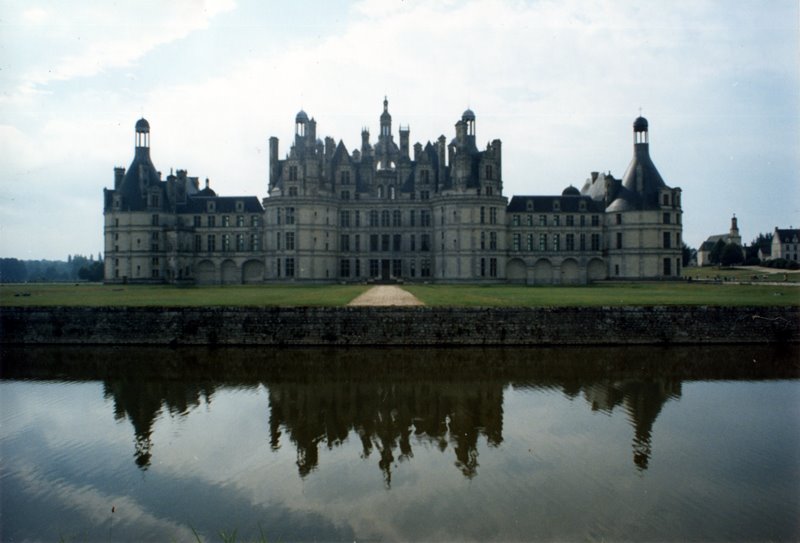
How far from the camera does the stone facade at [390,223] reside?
57.5 meters

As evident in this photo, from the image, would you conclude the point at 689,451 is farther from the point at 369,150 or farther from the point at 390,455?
the point at 369,150

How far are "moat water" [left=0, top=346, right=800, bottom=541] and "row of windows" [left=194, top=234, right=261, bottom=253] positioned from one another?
40.4 metres

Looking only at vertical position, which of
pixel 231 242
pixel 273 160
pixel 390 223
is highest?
pixel 273 160

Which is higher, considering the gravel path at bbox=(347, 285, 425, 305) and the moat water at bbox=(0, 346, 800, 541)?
the gravel path at bbox=(347, 285, 425, 305)

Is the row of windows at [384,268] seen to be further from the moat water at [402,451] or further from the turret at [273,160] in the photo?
the moat water at [402,451]

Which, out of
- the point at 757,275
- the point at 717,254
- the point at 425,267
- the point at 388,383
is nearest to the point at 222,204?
the point at 425,267

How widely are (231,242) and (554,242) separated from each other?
35.0m

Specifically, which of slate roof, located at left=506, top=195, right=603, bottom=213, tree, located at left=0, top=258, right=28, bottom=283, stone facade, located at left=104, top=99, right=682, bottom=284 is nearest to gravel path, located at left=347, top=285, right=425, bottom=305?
stone facade, located at left=104, top=99, right=682, bottom=284

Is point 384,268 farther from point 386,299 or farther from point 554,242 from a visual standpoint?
point 386,299

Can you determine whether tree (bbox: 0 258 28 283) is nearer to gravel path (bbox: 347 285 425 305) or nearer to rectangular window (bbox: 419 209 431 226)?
rectangular window (bbox: 419 209 431 226)

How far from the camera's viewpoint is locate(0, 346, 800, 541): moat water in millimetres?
9695

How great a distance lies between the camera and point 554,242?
6181 centimetres

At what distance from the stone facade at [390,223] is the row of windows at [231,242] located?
116 millimetres

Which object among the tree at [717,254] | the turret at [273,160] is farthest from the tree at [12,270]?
the tree at [717,254]
